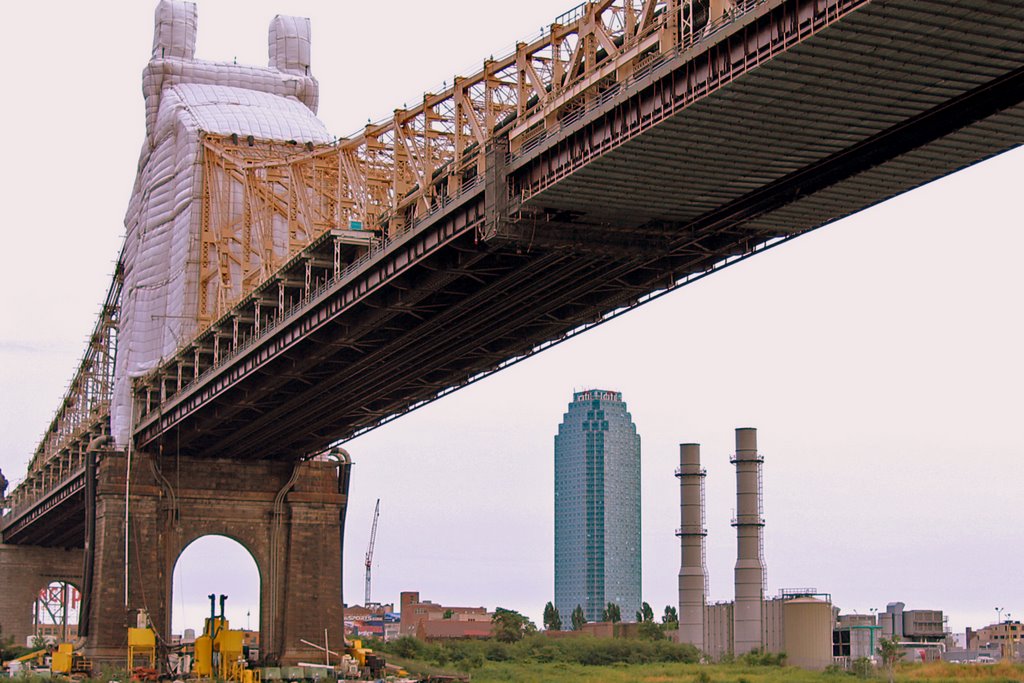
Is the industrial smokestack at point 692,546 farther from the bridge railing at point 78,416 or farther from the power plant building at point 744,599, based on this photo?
the bridge railing at point 78,416

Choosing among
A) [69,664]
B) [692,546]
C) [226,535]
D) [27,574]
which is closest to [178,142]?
[226,535]

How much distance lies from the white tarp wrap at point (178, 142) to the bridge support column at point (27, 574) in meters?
57.7

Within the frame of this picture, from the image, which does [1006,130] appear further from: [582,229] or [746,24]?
[582,229]

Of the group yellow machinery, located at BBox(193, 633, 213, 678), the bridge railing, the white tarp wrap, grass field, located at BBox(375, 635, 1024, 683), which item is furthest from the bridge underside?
the bridge railing

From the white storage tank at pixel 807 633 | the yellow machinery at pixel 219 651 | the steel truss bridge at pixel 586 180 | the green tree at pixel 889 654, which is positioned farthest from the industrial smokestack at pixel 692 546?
the yellow machinery at pixel 219 651

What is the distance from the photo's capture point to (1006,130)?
133 feet

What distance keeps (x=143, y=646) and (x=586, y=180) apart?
49.0 metres

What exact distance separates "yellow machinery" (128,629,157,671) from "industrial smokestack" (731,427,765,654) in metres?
53.0

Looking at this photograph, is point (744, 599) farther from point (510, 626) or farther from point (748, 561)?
point (510, 626)

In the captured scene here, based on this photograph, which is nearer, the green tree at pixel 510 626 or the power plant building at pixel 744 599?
the power plant building at pixel 744 599

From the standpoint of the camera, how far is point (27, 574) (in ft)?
514

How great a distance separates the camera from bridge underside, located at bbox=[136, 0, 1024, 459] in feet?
117

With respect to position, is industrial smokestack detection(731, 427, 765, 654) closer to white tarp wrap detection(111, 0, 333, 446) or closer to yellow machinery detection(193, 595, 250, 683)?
white tarp wrap detection(111, 0, 333, 446)

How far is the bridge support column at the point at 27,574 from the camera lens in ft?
499
